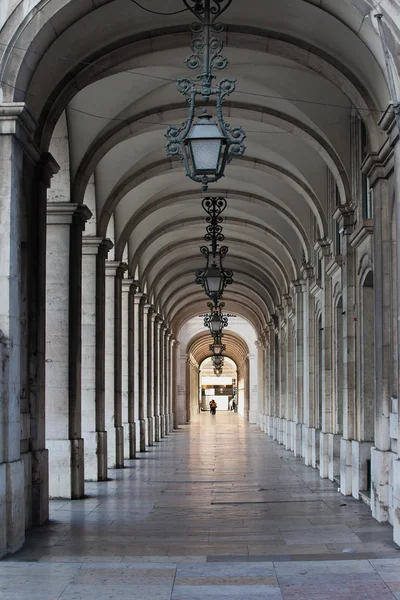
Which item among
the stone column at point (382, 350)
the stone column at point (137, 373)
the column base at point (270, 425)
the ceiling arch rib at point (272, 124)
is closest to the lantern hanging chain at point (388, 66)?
the stone column at point (382, 350)

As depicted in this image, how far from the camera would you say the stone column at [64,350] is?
1416cm

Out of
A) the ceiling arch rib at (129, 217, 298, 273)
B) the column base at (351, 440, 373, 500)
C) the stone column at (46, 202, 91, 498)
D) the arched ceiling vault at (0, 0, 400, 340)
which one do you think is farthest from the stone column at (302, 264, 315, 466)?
the stone column at (46, 202, 91, 498)

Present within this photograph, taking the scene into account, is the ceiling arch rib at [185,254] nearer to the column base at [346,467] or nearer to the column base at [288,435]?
the column base at [288,435]

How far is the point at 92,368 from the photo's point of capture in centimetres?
1756

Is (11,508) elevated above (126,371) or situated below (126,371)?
below

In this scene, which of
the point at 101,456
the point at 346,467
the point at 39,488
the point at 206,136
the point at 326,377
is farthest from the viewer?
the point at 326,377

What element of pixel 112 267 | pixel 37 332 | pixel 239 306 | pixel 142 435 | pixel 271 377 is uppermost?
pixel 239 306

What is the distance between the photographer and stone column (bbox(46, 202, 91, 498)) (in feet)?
46.4

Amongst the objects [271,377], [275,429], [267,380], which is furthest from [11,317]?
[267,380]

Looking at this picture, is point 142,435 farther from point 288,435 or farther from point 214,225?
point 214,225

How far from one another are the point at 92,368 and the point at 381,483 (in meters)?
7.43

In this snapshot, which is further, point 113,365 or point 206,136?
point 113,365

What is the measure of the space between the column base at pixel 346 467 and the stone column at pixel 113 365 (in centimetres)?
688

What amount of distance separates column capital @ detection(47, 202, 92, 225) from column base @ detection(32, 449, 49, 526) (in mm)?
4505
